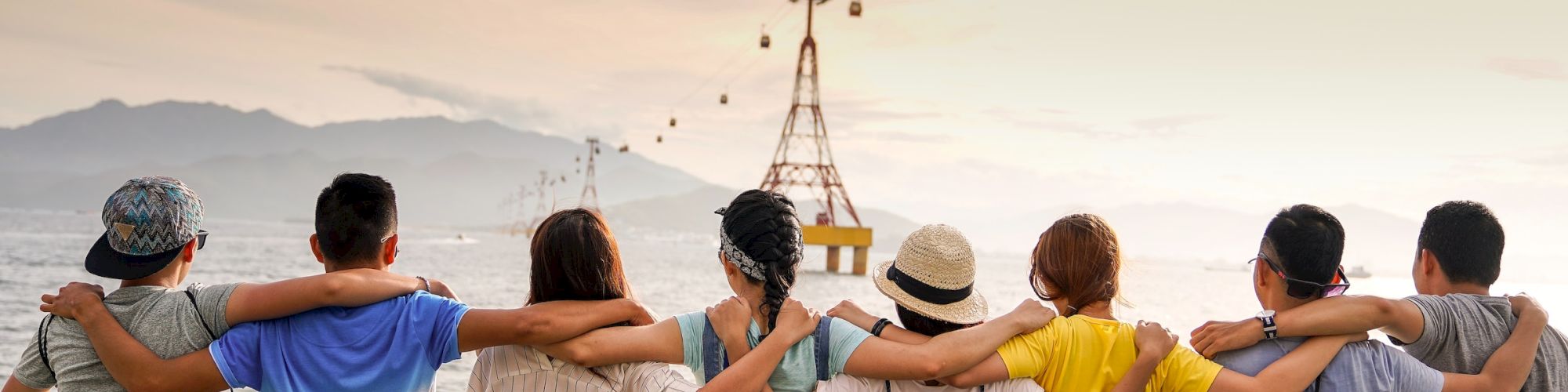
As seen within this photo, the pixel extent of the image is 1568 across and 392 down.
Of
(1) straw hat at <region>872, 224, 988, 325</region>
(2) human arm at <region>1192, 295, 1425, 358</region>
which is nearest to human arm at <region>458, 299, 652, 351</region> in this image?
(1) straw hat at <region>872, 224, 988, 325</region>

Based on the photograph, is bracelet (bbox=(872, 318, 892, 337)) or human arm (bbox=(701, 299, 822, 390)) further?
bracelet (bbox=(872, 318, 892, 337))

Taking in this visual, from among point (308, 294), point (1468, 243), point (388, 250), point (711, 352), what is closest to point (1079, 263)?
point (711, 352)

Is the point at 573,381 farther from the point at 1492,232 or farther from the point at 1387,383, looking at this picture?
the point at 1492,232

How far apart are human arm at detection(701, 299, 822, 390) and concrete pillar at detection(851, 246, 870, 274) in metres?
50.1

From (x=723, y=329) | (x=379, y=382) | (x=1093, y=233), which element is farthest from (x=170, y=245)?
(x=1093, y=233)

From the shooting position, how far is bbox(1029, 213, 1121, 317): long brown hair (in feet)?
7.99

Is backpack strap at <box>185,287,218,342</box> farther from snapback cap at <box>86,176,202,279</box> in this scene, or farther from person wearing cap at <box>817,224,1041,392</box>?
person wearing cap at <box>817,224,1041,392</box>

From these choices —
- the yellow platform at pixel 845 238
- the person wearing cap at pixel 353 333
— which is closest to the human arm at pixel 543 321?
the person wearing cap at pixel 353 333

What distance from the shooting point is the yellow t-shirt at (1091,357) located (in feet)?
7.69

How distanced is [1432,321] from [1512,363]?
24 cm

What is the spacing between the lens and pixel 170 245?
2.26 metres

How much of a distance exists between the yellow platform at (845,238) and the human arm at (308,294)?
40.8 meters

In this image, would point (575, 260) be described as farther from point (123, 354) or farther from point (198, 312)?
point (123, 354)

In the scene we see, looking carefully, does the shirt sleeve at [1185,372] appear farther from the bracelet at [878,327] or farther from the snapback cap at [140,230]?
the snapback cap at [140,230]
